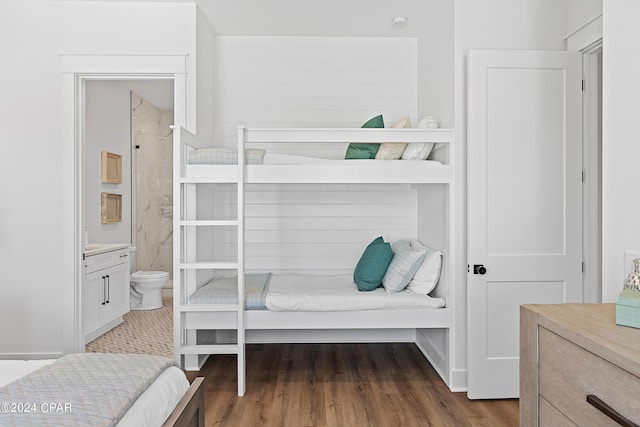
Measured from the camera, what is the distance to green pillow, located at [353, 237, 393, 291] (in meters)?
3.21

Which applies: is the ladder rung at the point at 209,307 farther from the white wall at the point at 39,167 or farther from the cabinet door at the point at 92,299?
the cabinet door at the point at 92,299

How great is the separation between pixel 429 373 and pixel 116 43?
11.3 feet

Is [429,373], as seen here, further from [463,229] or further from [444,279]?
[463,229]

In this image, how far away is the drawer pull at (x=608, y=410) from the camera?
37.9 inches

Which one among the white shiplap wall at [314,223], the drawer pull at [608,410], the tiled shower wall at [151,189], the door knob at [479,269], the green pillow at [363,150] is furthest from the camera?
the tiled shower wall at [151,189]

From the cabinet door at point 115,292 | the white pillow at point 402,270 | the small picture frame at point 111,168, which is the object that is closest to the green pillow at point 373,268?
the white pillow at point 402,270

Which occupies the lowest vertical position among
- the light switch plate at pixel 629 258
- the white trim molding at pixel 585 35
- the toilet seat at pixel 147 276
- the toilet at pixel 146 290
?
the toilet at pixel 146 290

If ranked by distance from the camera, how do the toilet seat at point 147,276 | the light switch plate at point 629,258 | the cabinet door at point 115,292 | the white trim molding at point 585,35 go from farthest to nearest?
the toilet seat at point 147,276
the cabinet door at point 115,292
the white trim molding at point 585,35
the light switch plate at point 629,258

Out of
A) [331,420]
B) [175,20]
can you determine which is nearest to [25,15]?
[175,20]

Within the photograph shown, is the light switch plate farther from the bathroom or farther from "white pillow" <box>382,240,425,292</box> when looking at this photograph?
the bathroom

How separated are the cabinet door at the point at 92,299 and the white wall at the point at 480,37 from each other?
2982 millimetres

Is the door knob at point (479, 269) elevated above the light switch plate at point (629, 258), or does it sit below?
below

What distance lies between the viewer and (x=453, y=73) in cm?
296

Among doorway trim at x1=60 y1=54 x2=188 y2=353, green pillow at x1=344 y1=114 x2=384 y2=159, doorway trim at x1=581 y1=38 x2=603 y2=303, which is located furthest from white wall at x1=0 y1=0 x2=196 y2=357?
doorway trim at x1=581 y1=38 x2=603 y2=303
